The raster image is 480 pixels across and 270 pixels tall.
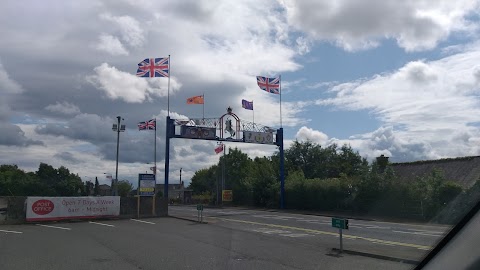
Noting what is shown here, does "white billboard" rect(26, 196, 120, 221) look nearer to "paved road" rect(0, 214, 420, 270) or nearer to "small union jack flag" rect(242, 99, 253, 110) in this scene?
"paved road" rect(0, 214, 420, 270)

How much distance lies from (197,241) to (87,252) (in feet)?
14.3

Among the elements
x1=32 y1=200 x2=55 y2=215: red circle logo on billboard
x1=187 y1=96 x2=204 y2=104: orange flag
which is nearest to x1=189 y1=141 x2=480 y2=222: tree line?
x1=187 y1=96 x2=204 y2=104: orange flag

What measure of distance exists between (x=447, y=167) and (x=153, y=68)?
27.3m

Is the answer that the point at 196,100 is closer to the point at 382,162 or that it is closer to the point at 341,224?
the point at 382,162

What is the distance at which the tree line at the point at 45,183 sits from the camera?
327 feet

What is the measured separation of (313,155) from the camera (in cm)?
7769

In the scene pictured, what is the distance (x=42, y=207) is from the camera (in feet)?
95.7

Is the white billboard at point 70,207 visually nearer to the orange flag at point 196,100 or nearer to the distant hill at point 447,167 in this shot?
the orange flag at point 196,100

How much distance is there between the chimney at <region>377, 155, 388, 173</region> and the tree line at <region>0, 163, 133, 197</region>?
63250mm

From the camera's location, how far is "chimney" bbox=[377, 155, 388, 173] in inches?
1623

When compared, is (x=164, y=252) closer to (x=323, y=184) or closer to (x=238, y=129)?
(x=238, y=129)

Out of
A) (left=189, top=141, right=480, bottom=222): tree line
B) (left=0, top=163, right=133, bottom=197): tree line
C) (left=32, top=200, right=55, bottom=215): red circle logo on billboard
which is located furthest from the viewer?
(left=0, top=163, right=133, bottom=197): tree line

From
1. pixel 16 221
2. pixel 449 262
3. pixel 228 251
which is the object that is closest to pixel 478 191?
pixel 449 262

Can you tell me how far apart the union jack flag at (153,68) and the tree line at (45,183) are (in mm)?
63577
